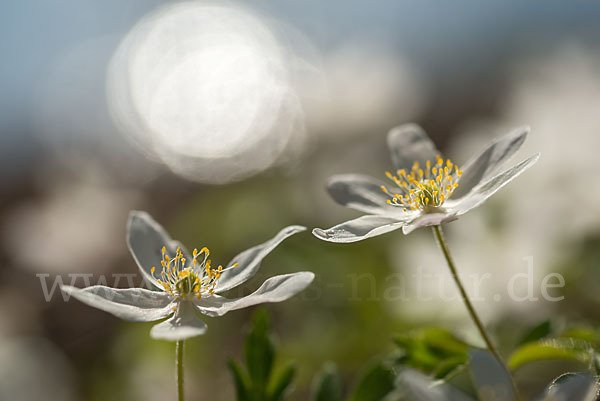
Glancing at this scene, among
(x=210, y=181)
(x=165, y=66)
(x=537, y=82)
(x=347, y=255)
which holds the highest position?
(x=165, y=66)

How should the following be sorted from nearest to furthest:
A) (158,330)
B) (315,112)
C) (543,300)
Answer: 1. (158,330)
2. (543,300)
3. (315,112)

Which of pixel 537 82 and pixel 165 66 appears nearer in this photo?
pixel 537 82

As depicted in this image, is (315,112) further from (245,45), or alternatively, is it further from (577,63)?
(245,45)

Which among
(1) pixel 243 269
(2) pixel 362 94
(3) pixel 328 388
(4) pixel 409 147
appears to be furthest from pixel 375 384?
(2) pixel 362 94

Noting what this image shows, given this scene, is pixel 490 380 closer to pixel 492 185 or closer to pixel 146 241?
pixel 492 185

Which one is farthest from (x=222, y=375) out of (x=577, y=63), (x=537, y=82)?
(x=577, y=63)

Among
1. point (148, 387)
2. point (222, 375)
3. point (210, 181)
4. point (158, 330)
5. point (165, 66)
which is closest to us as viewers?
point (158, 330)
